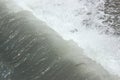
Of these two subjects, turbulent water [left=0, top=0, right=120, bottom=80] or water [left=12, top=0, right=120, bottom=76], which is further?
water [left=12, top=0, right=120, bottom=76]

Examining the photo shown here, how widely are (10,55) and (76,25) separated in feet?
6.05

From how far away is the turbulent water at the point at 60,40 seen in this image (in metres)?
5.48

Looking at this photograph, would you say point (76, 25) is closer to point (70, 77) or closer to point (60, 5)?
point (60, 5)

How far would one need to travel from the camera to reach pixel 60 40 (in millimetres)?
6414

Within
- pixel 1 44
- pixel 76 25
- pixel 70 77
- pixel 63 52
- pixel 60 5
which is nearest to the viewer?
pixel 70 77

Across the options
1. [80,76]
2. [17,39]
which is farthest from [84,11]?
[80,76]

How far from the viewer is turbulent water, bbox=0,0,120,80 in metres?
5.48

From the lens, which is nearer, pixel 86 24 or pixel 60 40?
pixel 60 40

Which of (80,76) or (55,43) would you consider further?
(55,43)

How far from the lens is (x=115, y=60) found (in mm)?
5605

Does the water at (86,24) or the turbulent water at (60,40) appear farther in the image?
the water at (86,24)

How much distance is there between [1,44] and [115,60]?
2.63 m

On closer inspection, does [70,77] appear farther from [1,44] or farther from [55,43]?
[1,44]

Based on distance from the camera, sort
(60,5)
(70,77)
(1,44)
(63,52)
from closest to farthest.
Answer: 1. (70,77)
2. (63,52)
3. (1,44)
4. (60,5)
